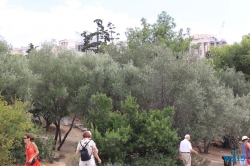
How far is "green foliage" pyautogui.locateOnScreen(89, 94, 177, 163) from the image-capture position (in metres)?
12.0

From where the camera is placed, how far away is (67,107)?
18984 mm

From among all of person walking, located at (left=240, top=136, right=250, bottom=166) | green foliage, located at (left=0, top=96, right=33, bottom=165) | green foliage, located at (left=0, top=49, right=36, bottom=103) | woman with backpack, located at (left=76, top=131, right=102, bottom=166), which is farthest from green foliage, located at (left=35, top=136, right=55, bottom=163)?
person walking, located at (left=240, top=136, right=250, bottom=166)

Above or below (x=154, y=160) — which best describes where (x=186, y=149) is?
above

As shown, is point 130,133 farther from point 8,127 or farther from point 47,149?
point 47,149

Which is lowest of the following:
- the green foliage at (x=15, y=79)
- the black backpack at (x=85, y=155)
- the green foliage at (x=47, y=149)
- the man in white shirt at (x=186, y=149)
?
the green foliage at (x=47, y=149)

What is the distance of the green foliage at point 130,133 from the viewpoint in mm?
12031

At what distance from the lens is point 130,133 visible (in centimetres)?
1275

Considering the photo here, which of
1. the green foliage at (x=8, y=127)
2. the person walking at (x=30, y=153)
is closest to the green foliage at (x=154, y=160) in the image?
→ the green foliage at (x=8, y=127)

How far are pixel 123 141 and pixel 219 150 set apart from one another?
18.1 meters

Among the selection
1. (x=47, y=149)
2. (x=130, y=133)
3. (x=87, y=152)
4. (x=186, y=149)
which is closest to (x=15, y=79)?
(x=47, y=149)

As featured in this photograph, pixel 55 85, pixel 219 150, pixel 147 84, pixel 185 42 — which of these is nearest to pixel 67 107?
pixel 55 85

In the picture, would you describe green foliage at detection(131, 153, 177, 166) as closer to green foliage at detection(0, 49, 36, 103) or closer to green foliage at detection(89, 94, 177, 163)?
green foliage at detection(89, 94, 177, 163)

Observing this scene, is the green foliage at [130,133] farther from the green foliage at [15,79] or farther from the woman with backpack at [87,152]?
the green foliage at [15,79]

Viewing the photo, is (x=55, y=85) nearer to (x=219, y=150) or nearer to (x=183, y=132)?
(x=183, y=132)
